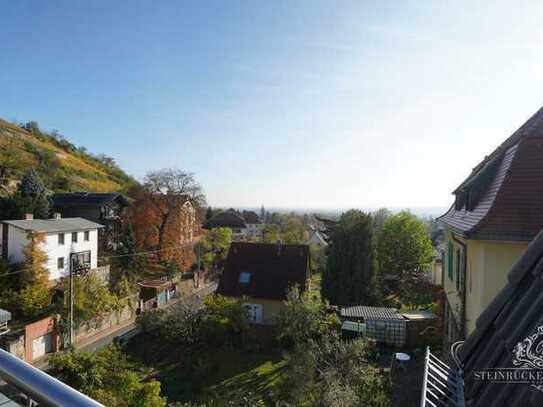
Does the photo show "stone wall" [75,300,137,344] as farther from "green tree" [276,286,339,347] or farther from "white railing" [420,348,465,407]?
"white railing" [420,348,465,407]

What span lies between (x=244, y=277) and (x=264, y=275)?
4.47 ft

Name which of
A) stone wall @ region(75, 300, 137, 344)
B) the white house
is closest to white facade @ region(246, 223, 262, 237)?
the white house

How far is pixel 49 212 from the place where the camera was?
3375cm

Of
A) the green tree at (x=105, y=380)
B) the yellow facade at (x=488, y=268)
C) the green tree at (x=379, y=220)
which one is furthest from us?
the green tree at (x=379, y=220)

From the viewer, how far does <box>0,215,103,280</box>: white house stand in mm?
22297

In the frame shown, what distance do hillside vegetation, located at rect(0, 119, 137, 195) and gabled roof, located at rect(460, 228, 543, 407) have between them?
4541cm

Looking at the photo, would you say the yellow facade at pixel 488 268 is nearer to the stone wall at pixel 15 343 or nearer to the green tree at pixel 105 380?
the green tree at pixel 105 380

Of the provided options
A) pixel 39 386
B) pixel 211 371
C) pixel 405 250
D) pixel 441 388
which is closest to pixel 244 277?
pixel 211 371

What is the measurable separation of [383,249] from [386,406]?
27.9 meters

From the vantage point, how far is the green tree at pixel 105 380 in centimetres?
980

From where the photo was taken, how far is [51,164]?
53.7 meters

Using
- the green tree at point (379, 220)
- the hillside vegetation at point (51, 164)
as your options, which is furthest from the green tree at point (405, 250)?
the hillside vegetation at point (51, 164)

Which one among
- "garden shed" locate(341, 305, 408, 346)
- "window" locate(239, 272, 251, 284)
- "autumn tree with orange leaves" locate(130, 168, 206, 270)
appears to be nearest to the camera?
"garden shed" locate(341, 305, 408, 346)

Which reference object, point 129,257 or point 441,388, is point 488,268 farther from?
point 129,257
